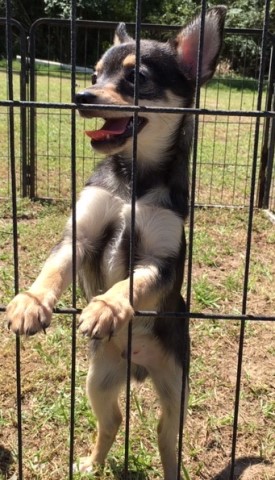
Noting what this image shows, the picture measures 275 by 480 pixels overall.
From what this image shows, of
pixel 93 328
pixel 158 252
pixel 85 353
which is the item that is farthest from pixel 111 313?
pixel 85 353

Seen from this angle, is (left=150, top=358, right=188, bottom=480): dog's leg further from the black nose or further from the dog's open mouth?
the black nose

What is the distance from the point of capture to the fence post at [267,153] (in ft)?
20.9

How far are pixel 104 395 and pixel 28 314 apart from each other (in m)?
0.94

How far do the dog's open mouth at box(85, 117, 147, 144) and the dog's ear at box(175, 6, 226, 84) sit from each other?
15.6 inches

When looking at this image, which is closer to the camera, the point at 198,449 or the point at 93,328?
the point at 93,328

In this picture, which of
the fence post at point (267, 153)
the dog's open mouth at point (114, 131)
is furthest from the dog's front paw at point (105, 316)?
the fence post at point (267, 153)

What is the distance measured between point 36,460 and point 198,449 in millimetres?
852

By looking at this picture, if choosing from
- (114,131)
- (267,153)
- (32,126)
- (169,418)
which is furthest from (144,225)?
(267,153)

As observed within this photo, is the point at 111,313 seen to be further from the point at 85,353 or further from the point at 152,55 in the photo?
the point at 85,353

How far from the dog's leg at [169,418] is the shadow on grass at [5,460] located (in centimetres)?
76

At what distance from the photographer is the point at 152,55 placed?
115 inches

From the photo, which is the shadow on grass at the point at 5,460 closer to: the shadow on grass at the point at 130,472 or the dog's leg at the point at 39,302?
the shadow on grass at the point at 130,472

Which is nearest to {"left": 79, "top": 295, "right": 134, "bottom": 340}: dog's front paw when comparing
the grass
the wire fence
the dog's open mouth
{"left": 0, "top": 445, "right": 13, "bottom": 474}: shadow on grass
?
the wire fence

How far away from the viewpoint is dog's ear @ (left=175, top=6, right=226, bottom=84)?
218 cm
